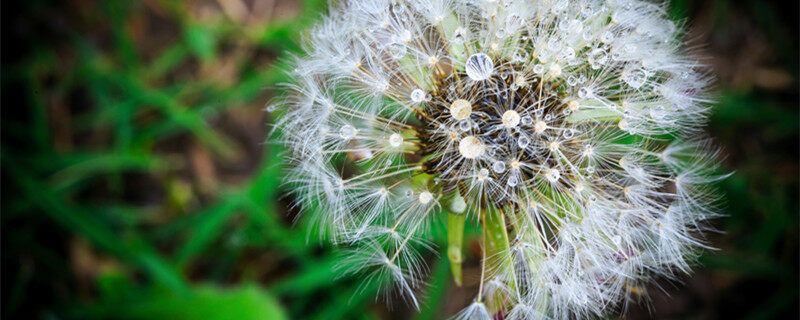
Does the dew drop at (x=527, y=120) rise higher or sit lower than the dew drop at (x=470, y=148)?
higher

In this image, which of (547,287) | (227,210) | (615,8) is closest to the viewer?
(547,287)

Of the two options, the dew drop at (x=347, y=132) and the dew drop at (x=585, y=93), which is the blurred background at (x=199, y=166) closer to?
the dew drop at (x=347, y=132)

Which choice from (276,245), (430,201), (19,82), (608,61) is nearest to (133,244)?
(276,245)

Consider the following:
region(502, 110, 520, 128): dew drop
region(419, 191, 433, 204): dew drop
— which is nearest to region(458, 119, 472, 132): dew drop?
region(502, 110, 520, 128): dew drop

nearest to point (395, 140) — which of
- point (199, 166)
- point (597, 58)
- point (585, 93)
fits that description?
point (585, 93)

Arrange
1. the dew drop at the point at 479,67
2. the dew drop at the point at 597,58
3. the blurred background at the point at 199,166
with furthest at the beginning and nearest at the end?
1. the blurred background at the point at 199,166
2. the dew drop at the point at 597,58
3. the dew drop at the point at 479,67

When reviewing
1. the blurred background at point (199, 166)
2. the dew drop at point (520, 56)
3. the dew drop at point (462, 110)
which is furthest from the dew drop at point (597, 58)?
the blurred background at point (199, 166)

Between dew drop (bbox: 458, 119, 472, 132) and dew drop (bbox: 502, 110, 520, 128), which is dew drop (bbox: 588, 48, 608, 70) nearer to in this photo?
Result: dew drop (bbox: 502, 110, 520, 128)

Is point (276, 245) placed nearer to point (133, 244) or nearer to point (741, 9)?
point (133, 244)
